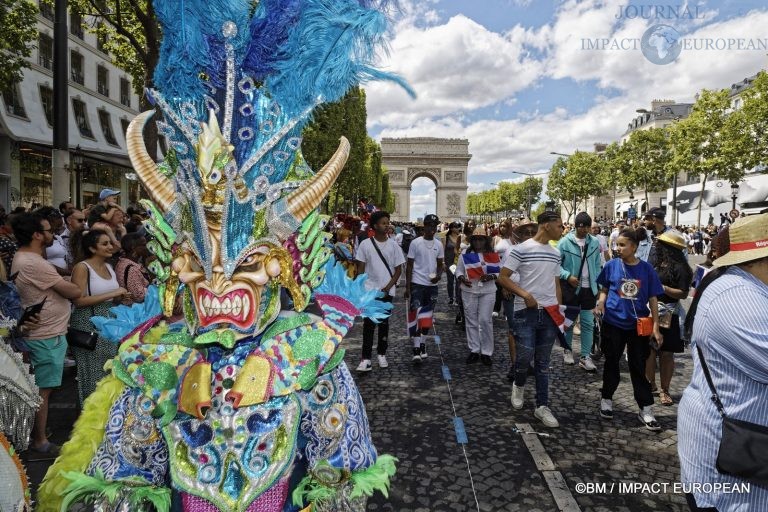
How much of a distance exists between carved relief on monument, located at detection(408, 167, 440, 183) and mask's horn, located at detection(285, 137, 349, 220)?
77.9m

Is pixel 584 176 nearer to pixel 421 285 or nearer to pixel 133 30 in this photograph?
pixel 133 30

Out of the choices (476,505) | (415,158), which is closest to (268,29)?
(476,505)

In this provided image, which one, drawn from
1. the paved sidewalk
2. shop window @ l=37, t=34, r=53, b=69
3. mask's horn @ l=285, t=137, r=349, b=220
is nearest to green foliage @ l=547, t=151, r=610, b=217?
shop window @ l=37, t=34, r=53, b=69

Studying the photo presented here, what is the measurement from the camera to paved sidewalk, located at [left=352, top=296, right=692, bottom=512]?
3217 millimetres

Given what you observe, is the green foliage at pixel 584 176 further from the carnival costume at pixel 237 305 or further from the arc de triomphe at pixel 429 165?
the carnival costume at pixel 237 305

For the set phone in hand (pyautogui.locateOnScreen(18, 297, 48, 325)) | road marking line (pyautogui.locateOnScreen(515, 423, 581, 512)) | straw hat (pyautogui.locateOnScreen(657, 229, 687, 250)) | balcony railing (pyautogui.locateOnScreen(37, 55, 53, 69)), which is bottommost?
road marking line (pyautogui.locateOnScreen(515, 423, 581, 512))

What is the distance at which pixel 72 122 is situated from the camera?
827 inches

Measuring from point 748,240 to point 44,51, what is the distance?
24051 millimetres

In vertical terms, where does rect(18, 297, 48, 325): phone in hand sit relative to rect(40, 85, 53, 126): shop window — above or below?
below

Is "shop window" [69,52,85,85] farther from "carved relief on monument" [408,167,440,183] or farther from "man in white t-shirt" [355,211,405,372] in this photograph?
"carved relief on monument" [408,167,440,183]

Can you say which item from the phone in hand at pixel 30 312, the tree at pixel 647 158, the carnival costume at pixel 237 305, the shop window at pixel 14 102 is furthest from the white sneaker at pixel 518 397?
the tree at pixel 647 158

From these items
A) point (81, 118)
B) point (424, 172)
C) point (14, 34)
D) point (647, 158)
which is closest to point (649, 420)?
point (14, 34)

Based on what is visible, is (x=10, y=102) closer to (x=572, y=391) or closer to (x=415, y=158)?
(x=572, y=391)

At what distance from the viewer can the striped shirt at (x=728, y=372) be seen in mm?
1862
